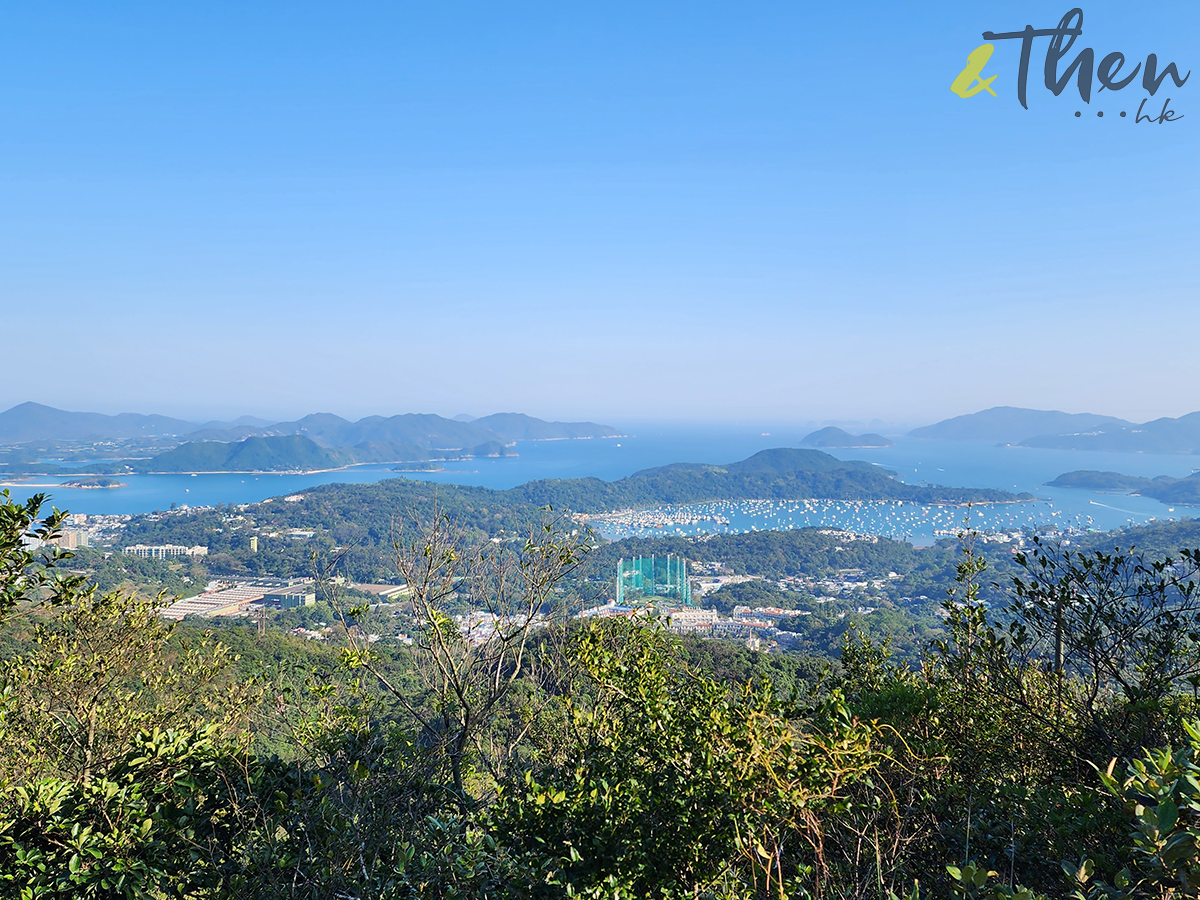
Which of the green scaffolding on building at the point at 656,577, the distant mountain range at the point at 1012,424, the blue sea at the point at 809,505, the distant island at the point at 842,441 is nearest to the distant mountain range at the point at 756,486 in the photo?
the blue sea at the point at 809,505

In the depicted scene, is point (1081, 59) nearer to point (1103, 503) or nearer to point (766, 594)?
point (766, 594)

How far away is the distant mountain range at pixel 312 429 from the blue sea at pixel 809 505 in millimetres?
19855

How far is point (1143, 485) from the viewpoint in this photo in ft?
219

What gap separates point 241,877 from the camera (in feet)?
7.82

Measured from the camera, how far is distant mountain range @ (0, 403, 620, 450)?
121125mm

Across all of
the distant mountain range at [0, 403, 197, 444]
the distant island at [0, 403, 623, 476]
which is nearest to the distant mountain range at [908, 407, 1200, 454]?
the distant island at [0, 403, 623, 476]

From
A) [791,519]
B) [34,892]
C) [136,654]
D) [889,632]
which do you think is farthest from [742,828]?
[791,519]

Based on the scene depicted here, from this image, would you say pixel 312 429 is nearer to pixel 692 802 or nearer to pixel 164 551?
pixel 164 551

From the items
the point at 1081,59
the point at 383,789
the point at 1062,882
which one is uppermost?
the point at 1081,59

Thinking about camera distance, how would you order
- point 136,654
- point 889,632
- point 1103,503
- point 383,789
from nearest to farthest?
point 383,789, point 136,654, point 889,632, point 1103,503

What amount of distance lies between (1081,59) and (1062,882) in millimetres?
5910

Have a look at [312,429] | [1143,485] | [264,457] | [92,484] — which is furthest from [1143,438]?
[312,429]

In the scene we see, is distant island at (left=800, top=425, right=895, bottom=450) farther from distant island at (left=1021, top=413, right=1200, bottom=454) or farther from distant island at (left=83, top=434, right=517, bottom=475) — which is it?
distant island at (left=83, top=434, right=517, bottom=475)

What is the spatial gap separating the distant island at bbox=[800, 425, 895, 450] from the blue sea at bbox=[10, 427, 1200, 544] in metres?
4.35
